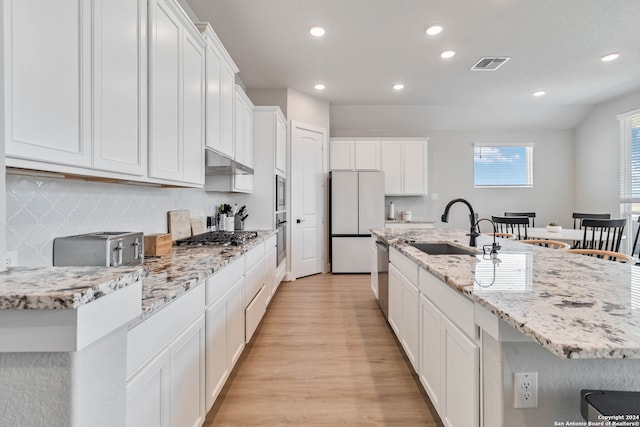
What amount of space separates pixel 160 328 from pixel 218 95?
1905 millimetres

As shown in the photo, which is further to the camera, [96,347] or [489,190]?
[489,190]

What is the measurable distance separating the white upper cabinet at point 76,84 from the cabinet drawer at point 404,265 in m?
1.67

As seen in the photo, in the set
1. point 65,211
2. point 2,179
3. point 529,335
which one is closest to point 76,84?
point 2,179

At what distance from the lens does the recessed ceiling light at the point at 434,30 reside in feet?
9.72

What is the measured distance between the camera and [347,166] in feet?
18.1

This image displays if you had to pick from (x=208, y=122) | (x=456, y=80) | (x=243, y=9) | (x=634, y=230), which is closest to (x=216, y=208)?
(x=208, y=122)

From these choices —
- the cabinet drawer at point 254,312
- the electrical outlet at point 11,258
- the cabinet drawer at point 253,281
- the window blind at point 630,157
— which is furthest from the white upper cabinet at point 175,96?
the window blind at point 630,157

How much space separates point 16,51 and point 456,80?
188 inches

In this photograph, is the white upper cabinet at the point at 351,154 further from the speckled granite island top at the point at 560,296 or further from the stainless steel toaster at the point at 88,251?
the stainless steel toaster at the point at 88,251

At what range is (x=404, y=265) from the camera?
213 cm

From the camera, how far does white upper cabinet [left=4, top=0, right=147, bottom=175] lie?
82 cm

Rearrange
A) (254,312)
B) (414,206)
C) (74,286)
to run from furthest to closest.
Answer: (414,206) < (254,312) < (74,286)

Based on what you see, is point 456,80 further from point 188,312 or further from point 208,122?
point 188,312

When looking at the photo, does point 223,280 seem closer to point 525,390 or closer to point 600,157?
point 525,390
